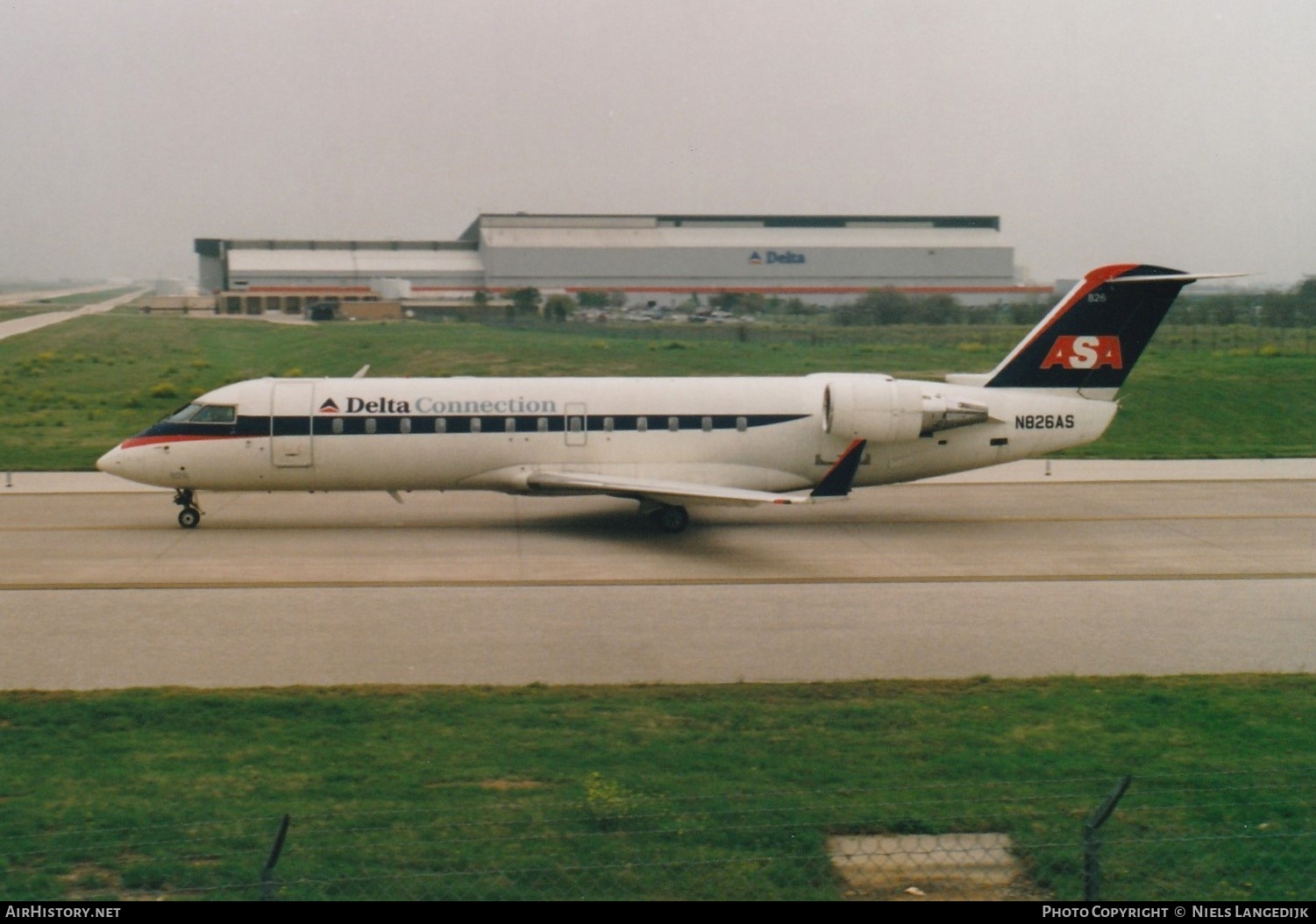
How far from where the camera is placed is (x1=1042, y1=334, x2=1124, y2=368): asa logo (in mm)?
24594

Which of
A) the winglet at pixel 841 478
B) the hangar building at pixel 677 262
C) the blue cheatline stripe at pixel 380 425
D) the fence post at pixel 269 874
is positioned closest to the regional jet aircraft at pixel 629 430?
the blue cheatline stripe at pixel 380 425

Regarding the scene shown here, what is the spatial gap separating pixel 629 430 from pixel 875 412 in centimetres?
467

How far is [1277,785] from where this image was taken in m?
10.0

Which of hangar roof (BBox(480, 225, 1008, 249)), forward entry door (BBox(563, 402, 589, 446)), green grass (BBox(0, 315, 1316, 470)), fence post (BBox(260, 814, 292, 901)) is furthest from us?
hangar roof (BBox(480, 225, 1008, 249))

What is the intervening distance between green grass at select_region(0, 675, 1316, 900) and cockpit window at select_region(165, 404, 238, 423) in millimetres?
10968

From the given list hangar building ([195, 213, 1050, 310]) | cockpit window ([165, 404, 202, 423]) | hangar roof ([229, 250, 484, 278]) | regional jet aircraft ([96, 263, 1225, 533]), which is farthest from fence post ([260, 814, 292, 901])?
hangar roof ([229, 250, 484, 278])

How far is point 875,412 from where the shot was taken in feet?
76.8

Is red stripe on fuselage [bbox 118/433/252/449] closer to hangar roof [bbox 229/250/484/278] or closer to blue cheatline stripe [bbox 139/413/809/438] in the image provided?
blue cheatline stripe [bbox 139/413/809/438]

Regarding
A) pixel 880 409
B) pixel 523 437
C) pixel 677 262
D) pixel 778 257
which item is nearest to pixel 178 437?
pixel 523 437

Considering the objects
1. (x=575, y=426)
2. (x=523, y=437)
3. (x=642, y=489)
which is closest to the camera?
(x=642, y=489)

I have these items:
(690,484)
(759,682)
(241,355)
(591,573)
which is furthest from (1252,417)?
(241,355)

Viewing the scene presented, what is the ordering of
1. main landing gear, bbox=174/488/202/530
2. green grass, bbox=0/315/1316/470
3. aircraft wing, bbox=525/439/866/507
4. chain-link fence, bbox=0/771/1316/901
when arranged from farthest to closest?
green grass, bbox=0/315/1316/470 < main landing gear, bbox=174/488/202/530 < aircraft wing, bbox=525/439/866/507 < chain-link fence, bbox=0/771/1316/901

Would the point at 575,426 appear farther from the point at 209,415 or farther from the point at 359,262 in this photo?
the point at 359,262
